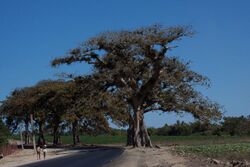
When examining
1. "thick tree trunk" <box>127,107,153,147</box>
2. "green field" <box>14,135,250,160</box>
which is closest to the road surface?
"green field" <box>14,135,250,160</box>

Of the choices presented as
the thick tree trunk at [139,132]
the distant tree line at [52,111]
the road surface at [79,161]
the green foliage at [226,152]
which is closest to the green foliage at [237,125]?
the distant tree line at [52,111]

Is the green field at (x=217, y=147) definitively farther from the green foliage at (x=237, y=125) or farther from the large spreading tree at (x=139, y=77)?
the green foliage at (x=237, y=125)

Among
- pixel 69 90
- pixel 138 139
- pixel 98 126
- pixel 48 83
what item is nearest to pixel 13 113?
pixel 48 83

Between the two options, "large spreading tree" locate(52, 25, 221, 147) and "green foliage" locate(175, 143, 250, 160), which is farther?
"large spreading tree" locate(52, 25, 221, 147)

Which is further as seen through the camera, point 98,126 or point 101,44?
point 98,126

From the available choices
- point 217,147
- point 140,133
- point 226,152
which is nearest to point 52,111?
point 140,133

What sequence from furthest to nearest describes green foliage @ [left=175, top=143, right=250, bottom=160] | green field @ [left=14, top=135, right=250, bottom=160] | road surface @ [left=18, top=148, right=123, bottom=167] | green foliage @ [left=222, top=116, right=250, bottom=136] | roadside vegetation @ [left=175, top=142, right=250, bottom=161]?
green foliage @ [left=222, top=116, right=250, bottom=136]
green field @ [left=14, top=135, right=250, bottom=160]
road surface @ [left=18, top=148, right=123, bottom=167]
green foliage @ [left=175, top=143, right=250, bottom=160]
roadside vegetation @ [left=175, top=142, right=250, bottom=161]

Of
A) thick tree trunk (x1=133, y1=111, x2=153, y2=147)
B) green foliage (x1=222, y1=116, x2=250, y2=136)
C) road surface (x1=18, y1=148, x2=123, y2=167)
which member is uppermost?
green foliage (x1=222, y1=116, x2=250, y2=136)

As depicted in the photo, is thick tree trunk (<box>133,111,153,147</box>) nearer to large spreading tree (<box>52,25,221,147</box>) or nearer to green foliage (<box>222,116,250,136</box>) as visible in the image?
large spreading tree (<box>52,25,221,147</box>)

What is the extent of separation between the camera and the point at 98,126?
271 feet

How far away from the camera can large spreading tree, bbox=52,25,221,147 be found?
2126 inches

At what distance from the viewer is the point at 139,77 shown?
58.1 m

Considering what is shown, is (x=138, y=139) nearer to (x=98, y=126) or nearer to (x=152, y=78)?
(x=152, y=78)

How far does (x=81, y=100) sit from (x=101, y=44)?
24.7ft
